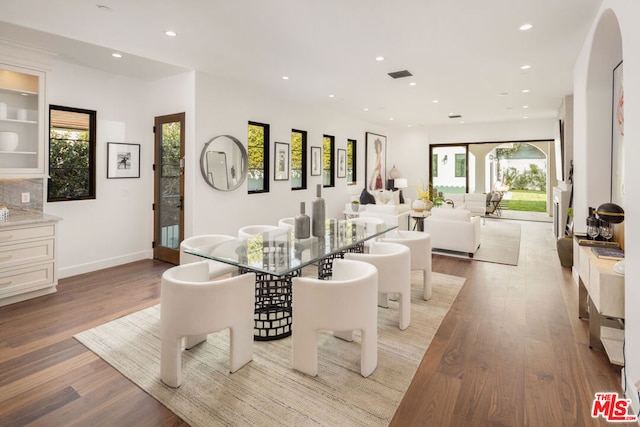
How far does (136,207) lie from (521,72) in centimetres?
623

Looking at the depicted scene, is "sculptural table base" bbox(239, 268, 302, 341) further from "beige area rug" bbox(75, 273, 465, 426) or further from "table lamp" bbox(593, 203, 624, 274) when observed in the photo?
"table lamp" bbox(593, 203, 624, 274)

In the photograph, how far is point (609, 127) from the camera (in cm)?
380

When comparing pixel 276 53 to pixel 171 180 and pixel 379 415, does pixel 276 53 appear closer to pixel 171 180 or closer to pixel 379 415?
pixel 171 180

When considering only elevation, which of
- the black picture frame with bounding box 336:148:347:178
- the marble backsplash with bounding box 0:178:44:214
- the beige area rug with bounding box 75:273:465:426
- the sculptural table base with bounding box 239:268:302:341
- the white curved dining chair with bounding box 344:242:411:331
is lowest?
the beige area rug with bounding box 75:273:465:426

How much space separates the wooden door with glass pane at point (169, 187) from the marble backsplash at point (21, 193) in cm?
151

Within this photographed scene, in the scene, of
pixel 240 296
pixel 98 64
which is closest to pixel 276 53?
pixel 98 64

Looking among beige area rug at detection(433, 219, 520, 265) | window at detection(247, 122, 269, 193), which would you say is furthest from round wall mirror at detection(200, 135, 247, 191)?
beige area rug at detection(433, 219, 520, 265)

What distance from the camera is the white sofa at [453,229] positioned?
5.74 meters

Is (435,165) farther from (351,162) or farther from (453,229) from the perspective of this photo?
(453,229)

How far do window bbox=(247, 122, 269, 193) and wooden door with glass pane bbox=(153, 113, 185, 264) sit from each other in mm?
1196

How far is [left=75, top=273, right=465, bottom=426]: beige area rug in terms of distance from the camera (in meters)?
2.01

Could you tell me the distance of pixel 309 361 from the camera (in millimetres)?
2387

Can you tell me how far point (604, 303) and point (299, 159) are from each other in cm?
573

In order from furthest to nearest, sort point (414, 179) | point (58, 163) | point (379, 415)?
point (414, 179)
point (58, 163)
point (379, 415)
